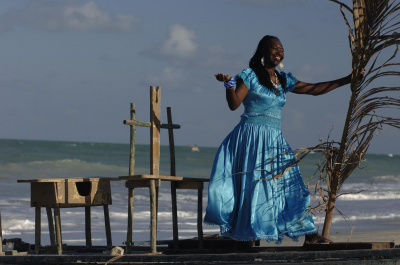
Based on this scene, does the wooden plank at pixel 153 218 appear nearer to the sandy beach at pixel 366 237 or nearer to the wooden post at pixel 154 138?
the wooden post at pixel 154 138

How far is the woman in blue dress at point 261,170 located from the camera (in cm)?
655

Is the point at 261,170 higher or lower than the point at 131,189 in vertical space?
higher

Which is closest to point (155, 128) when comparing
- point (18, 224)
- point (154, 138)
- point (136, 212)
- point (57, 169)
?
point (154, 138)

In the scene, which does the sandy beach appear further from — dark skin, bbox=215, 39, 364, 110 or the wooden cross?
the wooden cross

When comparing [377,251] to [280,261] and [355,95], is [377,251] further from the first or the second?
[355,95]

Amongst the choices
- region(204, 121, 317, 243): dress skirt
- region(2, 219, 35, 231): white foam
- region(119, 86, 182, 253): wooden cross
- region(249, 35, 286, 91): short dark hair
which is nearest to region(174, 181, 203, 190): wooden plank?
region(204, 121, 317, 243): dress skirt

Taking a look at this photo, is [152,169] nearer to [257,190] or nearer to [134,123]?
[134,123]

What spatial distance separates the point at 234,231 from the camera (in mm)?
6555

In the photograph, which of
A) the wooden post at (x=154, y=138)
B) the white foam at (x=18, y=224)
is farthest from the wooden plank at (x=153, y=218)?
the white foam at (x=18, y=224)

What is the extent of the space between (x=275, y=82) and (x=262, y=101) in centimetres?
19

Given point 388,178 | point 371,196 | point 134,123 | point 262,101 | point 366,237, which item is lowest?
point 366,237

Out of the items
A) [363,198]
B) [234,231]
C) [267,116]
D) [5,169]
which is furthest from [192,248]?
[5,169]

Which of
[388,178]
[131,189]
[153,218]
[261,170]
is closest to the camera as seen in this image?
[153,218]

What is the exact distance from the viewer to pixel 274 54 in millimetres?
6617
